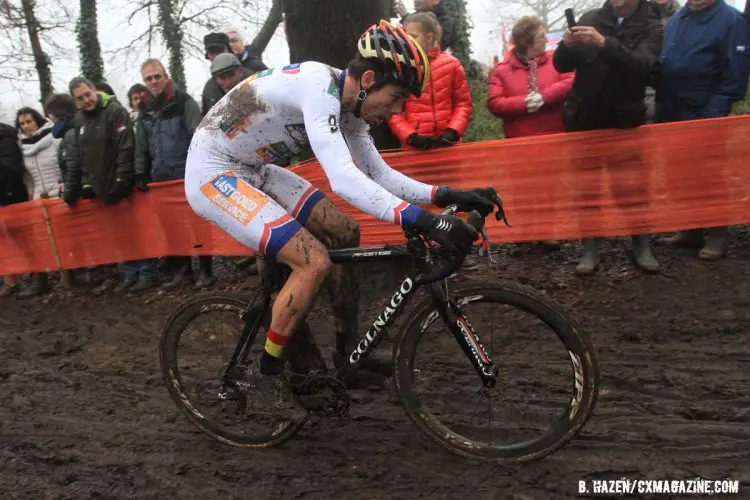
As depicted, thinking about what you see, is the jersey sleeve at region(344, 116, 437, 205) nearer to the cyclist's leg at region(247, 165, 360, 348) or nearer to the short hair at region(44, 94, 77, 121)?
the cyclist's leg at region(247, 165, 360, 348)

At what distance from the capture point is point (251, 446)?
3.55m

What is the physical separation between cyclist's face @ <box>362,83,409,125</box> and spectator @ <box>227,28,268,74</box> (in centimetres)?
442

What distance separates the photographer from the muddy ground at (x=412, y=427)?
3.00 metres

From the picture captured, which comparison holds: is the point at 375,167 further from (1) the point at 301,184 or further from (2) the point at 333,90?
(2) the point at 333,90

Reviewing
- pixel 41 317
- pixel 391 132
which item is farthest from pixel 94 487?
pixel 41 317

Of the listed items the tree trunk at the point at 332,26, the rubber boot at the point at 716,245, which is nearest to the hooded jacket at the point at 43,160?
the tree trunk at the point at 332,26

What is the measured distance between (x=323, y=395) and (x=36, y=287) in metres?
6.44

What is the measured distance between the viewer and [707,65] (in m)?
5.33

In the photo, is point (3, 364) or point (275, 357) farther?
point (3, 364)

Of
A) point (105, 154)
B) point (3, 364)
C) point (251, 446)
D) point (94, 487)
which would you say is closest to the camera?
point (94, 487)

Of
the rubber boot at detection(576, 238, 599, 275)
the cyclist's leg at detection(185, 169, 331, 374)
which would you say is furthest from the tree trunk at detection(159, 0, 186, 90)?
the cyclist's leg at detection(185, 169, 331, 374)

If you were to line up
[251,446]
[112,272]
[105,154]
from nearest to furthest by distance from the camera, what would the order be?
[251,446]
[105,154]
[112,272]

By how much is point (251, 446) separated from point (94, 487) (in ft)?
2.76

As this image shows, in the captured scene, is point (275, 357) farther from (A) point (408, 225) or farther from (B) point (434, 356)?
(A) point (408, 225)
